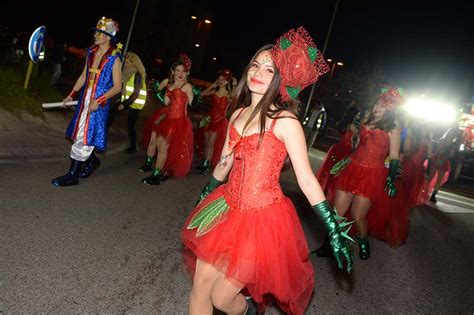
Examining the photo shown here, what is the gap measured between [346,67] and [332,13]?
25575mm

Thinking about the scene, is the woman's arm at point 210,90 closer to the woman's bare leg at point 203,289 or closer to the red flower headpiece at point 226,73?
the red flower headpiece at point 226,73

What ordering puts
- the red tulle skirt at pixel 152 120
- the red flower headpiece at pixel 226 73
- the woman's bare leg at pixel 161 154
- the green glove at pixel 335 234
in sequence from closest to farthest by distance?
the green glove at pixel 335 234
the woman's bare leg at pixel 161 154
the red tulle skirt at pixel 152 120
the red flower headpiece at pixel 226 73

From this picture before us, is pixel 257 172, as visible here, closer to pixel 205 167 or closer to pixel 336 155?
pixel 336 155

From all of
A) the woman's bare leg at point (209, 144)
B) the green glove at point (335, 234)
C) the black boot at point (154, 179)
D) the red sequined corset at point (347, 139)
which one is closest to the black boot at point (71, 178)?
the black boot at point (154, 179)

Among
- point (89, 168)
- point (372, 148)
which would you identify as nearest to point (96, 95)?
point (89, 168)

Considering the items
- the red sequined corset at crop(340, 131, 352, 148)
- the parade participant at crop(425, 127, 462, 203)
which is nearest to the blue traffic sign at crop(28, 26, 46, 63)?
the red sequined corset at crop(340, 131, 352, 148)

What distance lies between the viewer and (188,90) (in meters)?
7.11

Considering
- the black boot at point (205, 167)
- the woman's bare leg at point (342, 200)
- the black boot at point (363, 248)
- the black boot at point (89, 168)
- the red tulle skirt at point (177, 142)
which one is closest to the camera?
the woman's bare leg at point (342, 200)

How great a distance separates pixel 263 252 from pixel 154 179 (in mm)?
4549

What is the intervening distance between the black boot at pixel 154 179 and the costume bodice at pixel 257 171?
4210mm

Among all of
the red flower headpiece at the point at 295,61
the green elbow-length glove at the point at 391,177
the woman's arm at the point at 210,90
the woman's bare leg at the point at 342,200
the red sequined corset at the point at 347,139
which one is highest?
the red flower headpiece at the point at 295,61

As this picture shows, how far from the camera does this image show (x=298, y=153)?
2619 mm

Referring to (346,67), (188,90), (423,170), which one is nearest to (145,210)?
(188,90)

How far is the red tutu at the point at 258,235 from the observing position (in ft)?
8.16
